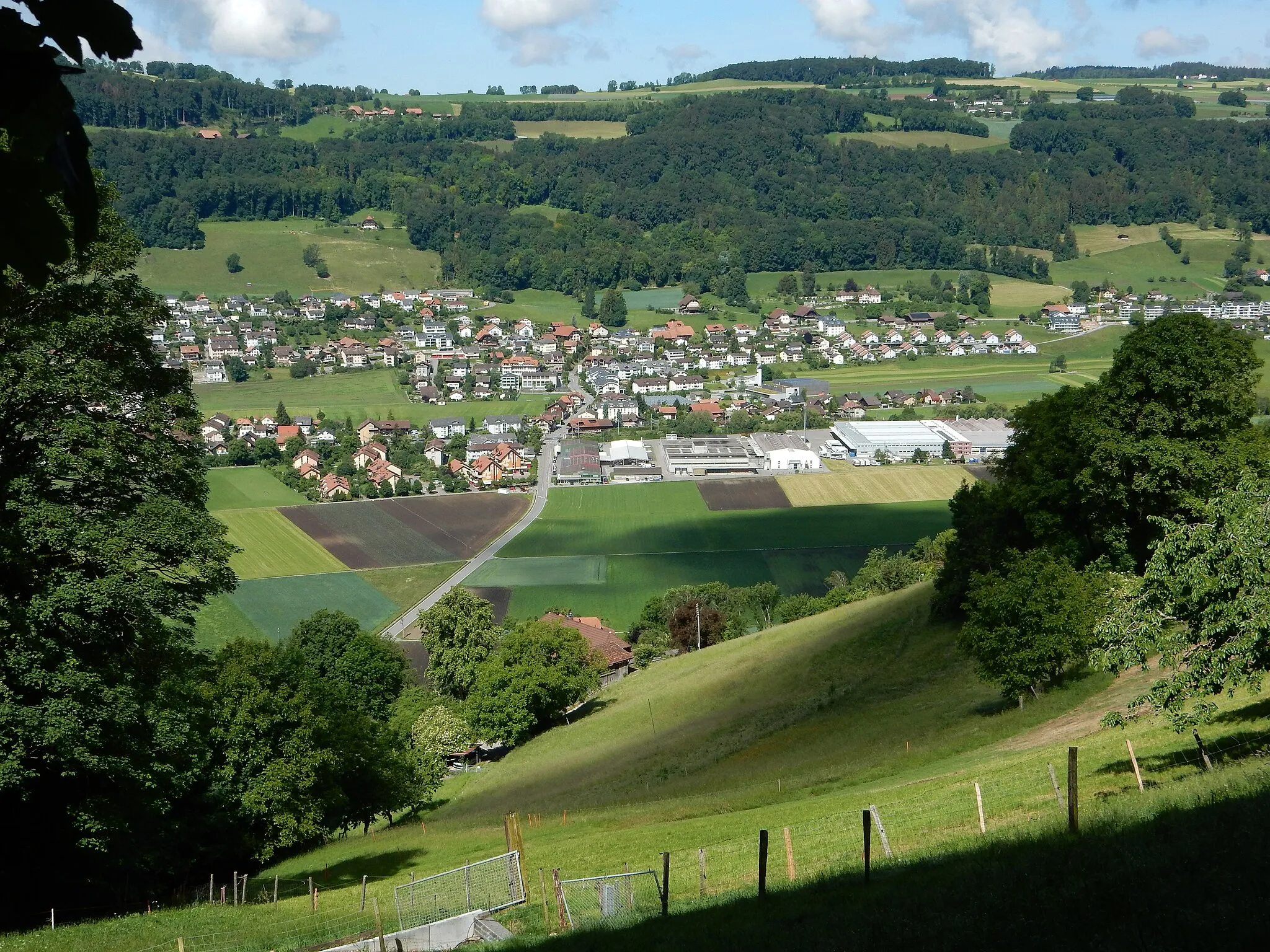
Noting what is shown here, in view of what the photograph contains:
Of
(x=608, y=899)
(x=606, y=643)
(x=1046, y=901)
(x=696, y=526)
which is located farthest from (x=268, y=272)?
(x=1046, y=901)

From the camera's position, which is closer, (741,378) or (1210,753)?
(1210,753)

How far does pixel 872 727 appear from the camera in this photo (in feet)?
100

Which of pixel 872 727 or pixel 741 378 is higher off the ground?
pixel 741 378

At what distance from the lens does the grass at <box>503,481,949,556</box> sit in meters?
78.8

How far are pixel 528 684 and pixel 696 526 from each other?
138 feet

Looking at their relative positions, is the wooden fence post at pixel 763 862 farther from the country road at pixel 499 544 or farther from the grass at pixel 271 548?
the grass at pixel 271 548

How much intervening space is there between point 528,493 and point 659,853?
78593 mm

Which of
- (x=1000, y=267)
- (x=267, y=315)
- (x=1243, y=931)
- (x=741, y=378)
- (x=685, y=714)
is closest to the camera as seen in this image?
(x=1243, y=931)

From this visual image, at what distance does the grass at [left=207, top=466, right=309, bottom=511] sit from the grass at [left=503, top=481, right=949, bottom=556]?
64.1 feet

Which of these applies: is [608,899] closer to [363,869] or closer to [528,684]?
[363,869]

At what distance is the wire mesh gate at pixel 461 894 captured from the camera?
1419cm

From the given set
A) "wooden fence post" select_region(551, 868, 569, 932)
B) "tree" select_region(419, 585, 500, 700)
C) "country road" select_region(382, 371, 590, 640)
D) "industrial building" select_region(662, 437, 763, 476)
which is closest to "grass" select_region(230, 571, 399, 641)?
"country road" select_region(382, 371, 590, 640)

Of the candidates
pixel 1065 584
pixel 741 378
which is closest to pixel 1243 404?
pixel 1065 584

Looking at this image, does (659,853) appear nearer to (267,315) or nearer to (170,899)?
(170,899)
